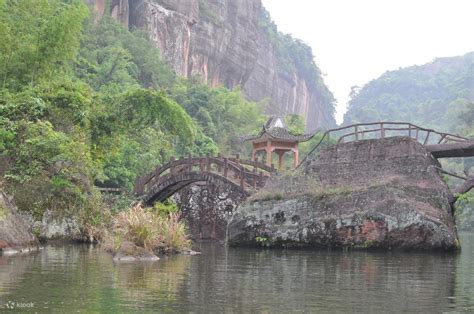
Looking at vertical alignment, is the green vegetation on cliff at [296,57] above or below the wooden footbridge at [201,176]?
above

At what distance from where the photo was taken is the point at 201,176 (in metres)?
23.5

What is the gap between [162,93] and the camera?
22.4m

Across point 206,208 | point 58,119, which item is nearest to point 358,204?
point 58,119

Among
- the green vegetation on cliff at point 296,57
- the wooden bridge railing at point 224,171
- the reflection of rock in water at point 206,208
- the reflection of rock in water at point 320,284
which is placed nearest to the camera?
the reflection of rock in water at point 320,284

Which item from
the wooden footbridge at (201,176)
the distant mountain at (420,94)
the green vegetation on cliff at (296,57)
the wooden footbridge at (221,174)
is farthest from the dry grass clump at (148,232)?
the green vegetation on cliff at (296,57)

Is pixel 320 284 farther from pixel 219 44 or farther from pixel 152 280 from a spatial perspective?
pixel 219 44

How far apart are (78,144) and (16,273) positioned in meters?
8.75

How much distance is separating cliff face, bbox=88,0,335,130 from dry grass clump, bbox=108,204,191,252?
38340 millimetres

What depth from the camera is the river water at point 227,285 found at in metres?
6.35

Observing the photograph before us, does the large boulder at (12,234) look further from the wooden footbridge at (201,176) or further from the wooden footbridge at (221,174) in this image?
the wooden footbridge at (201,176)

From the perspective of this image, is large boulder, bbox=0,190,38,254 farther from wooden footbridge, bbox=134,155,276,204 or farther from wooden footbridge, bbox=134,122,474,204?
wooden footbridge, bbox=134,155,276,204

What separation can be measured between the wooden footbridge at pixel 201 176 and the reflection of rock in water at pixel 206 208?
1357mm

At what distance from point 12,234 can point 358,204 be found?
28.8 ft
